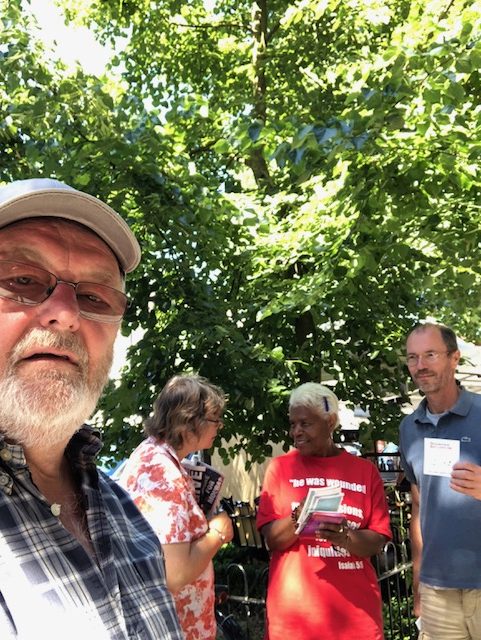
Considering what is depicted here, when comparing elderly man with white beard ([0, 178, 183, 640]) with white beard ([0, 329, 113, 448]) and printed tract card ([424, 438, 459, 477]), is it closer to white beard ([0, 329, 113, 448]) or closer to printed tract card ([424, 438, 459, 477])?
white beard ([0, 329, 113, 448])

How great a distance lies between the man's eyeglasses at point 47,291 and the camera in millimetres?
1210

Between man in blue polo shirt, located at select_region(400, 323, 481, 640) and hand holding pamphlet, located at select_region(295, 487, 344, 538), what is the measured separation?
1.68 ft

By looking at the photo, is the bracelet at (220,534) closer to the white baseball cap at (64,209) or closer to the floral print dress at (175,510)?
the floral print dress at (175,510)

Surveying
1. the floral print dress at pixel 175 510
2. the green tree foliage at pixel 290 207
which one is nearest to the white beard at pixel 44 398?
the floral print dress at pixel 175 510

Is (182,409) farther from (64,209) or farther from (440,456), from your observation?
(64,209)

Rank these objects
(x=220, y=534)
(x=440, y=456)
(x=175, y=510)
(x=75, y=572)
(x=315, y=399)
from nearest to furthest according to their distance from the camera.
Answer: (x=75, y=572)
(x=175, y=510)
(x=220, y=534)
(x=440, y=456)
(x=315, y=399)

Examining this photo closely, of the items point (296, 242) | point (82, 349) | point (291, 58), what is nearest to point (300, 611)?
point (82, 349)

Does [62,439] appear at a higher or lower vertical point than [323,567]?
higher

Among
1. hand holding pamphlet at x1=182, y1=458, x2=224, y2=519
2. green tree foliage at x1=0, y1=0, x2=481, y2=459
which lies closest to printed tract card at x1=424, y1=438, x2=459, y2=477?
hand holding pamphlet at x1=182, y1=458, x2=224, y2=519

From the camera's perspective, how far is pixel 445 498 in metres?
3.23

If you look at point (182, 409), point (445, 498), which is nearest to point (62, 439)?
point (182, 409)

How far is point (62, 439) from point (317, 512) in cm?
194

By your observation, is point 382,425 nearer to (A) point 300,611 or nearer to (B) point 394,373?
(B) point 394,373

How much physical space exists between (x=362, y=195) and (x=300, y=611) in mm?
2387
